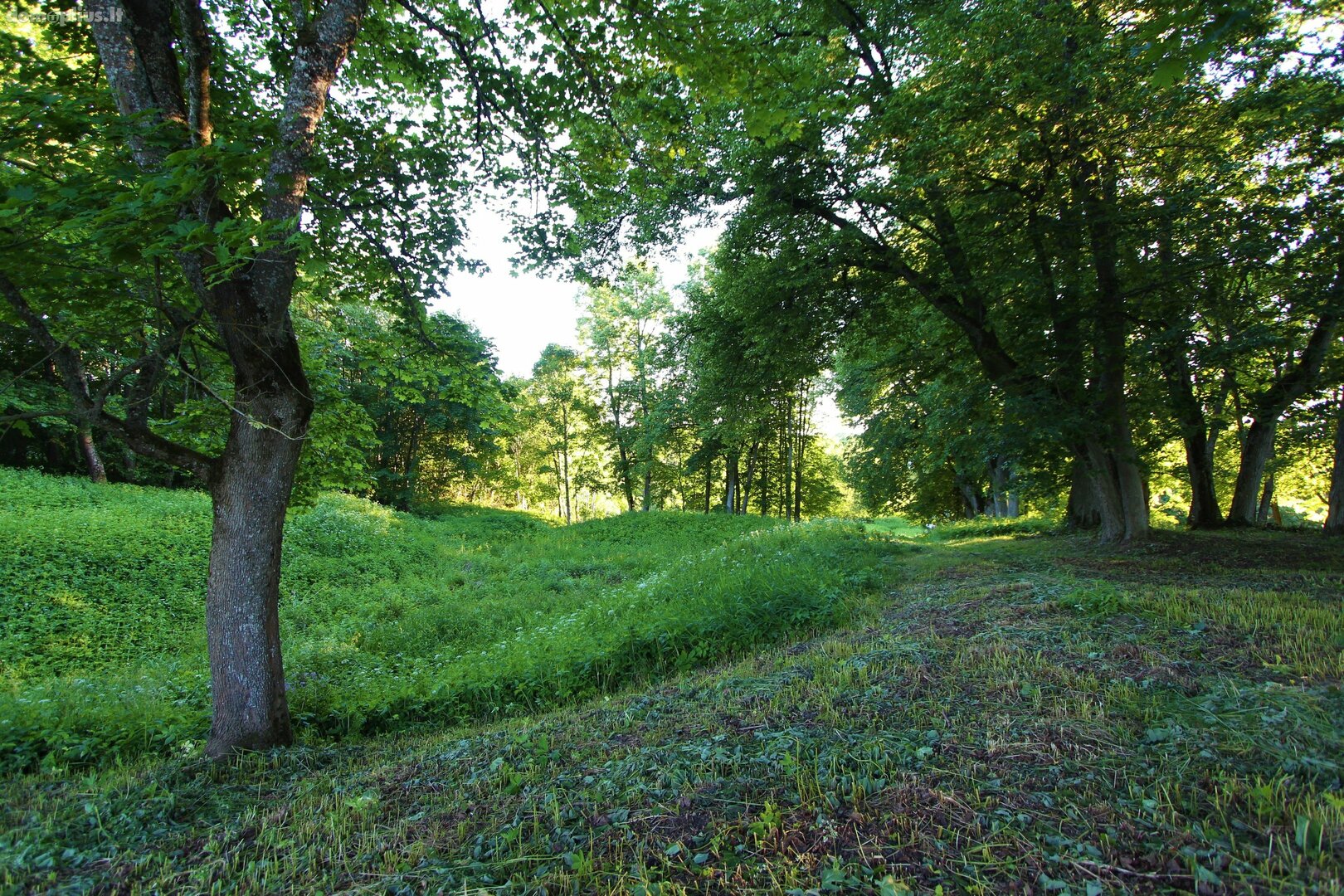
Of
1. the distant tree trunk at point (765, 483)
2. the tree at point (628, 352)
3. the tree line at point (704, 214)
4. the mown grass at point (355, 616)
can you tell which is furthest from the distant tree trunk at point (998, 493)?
the tree at point (628, 352)

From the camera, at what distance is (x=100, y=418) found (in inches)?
168

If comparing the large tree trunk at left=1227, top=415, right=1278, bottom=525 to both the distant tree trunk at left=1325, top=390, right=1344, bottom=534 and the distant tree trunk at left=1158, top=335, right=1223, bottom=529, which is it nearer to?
the distant tree trunk at left=1158, top=335, right=1223, bottom=529

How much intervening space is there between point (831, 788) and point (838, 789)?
0.03m

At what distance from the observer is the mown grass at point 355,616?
5.50m

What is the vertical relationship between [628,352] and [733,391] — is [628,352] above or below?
above

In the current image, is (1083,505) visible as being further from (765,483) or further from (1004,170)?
(765,483)

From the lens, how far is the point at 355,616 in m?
10.2

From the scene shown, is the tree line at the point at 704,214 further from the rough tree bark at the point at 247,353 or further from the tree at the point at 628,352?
the tree at the point at 628,352

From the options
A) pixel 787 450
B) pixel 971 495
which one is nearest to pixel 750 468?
pixel 787 450

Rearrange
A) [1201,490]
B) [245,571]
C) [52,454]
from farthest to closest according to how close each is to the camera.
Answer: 1. [52,454]
2. [1201,490]
3. [245,571]

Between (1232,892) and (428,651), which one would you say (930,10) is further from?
(428,651)

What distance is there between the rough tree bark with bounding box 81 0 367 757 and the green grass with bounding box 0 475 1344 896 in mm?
695

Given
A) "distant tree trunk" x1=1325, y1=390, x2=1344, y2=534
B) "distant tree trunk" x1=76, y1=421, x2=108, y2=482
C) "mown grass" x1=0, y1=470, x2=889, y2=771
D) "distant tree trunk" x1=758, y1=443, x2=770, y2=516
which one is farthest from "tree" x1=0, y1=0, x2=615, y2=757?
"distant tree trunk" x1=758, y1=443, x2=770, y2=516

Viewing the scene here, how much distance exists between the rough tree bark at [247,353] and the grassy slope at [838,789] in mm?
744
